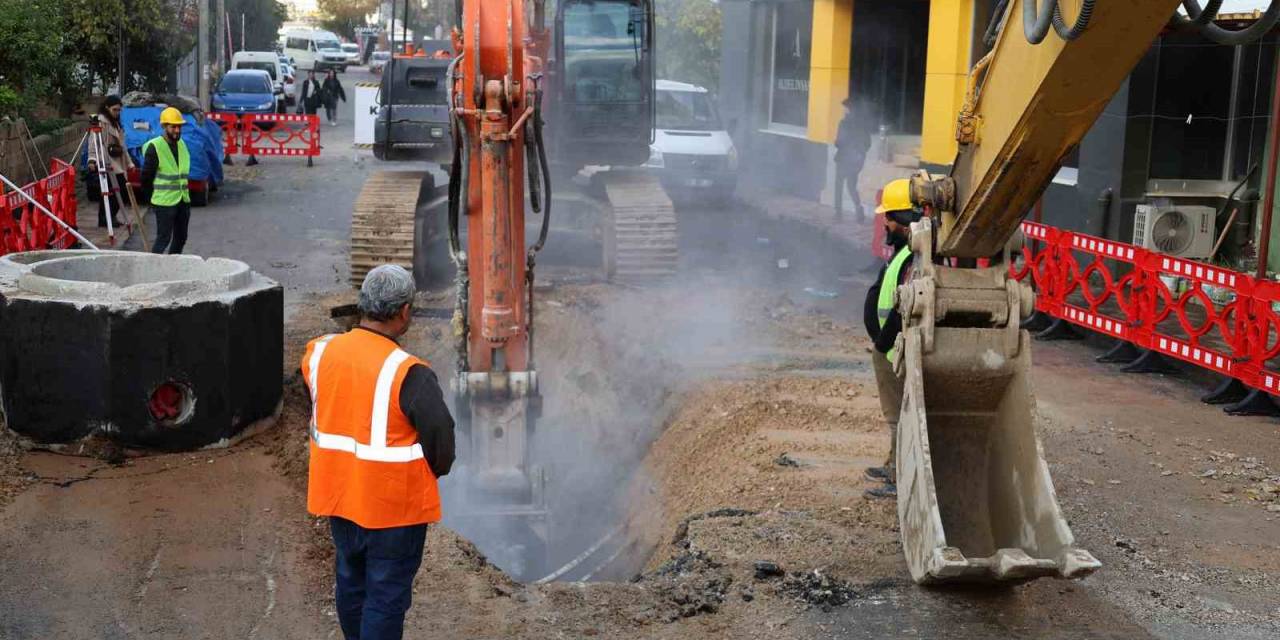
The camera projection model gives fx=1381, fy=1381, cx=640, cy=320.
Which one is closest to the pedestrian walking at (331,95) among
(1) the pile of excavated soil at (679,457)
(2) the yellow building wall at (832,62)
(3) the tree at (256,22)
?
(3) the tree at (256,22)

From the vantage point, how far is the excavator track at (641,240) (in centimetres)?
1458

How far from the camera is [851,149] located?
21.5 meters

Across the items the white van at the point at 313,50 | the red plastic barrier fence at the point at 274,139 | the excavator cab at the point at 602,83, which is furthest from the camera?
the white van at the point at 313,50

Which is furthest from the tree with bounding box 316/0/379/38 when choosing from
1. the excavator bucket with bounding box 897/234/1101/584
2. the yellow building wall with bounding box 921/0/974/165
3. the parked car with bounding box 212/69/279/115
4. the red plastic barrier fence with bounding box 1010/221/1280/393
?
the excavator bucket with bounding box 897/234/1101/584

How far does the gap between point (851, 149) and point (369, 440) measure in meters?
17.5

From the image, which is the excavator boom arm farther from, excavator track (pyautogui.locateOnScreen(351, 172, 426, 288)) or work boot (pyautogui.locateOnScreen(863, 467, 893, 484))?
excavator track (pyautogui.locateOnScreen(351, 172, 426, 288))

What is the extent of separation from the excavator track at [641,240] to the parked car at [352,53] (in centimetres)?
4860

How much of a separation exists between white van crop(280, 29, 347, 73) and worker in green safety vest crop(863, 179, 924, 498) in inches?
1992

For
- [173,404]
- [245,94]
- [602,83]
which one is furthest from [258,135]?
[173,404]

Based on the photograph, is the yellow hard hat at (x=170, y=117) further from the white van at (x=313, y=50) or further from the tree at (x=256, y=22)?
the white van at (x=313, y=50)

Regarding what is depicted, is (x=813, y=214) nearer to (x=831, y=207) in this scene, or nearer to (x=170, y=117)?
(x=831, y=207)

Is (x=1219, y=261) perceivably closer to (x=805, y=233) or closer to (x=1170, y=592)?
(x=805, y=233)

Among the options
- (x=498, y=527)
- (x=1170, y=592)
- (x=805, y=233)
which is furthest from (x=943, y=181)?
(x=805, y=233)

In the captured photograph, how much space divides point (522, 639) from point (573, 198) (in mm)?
10556
